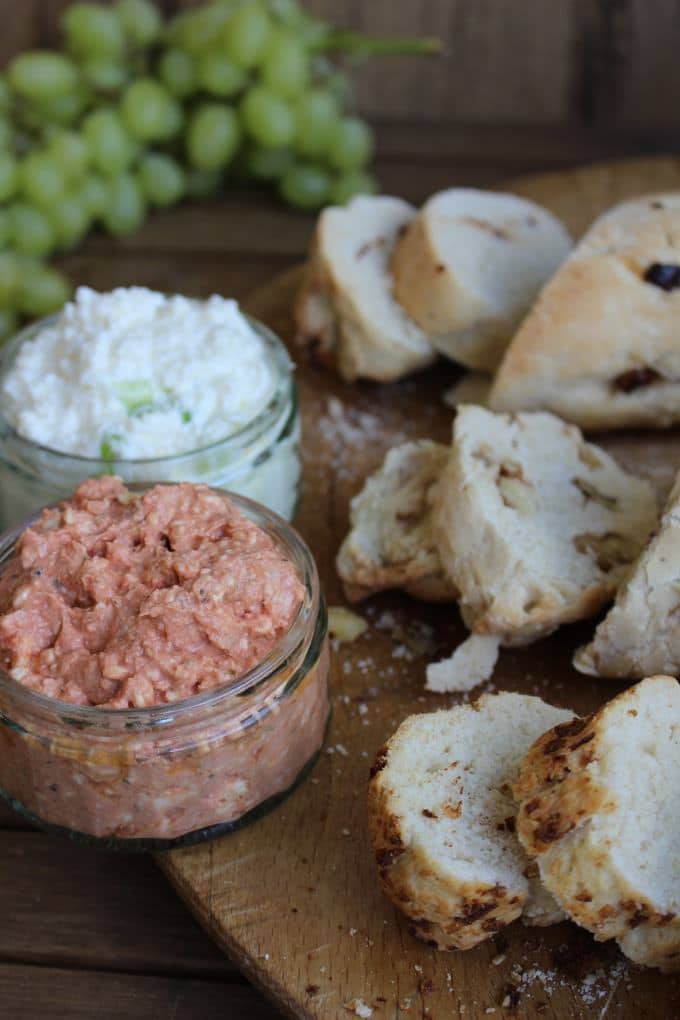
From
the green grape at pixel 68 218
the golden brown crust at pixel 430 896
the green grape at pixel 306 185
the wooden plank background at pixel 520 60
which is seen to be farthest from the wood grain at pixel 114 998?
the wooden plank background at pixel 520 60

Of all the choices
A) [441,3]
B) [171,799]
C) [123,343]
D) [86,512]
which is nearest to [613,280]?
[123,343]

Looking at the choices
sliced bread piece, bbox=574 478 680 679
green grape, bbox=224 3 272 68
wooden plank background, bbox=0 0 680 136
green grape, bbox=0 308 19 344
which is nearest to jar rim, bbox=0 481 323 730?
sliced bread piece, bbox=574 478 680 679

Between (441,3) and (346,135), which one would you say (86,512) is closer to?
(346,135)

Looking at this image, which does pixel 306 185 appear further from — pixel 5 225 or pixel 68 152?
pixel 5 225

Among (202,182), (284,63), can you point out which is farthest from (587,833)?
(202,182)

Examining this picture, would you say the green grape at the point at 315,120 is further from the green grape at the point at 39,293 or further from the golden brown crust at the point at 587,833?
the golden brown crust at the point at 587,833

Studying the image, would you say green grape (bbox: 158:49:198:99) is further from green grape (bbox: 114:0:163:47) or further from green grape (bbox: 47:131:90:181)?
green grape (bbox: 47:131:90:181)
